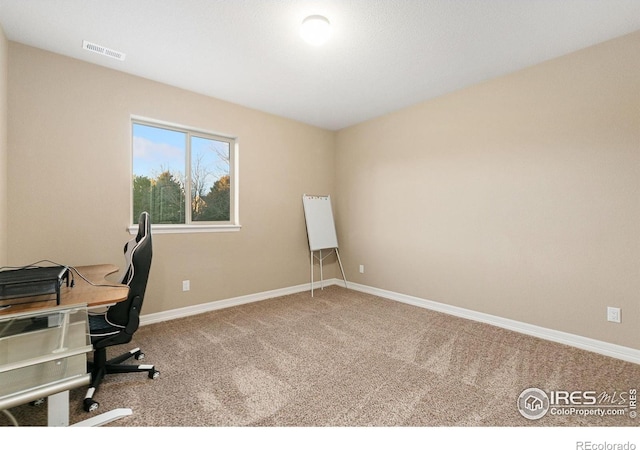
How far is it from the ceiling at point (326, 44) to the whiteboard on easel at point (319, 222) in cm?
174

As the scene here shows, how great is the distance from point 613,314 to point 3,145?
17.0ft

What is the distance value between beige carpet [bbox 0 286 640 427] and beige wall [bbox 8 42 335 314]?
0.75 metres

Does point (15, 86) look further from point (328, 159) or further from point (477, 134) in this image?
point (477, 134)

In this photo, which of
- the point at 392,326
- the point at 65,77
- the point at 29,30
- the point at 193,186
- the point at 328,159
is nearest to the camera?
the point at 29,30

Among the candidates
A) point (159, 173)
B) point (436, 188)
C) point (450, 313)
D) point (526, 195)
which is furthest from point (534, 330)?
point (159, 173)

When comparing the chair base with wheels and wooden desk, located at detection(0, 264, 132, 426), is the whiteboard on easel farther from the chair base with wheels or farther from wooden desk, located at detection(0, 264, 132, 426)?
wooden desk, located at detection(0, 264, 132, 426)

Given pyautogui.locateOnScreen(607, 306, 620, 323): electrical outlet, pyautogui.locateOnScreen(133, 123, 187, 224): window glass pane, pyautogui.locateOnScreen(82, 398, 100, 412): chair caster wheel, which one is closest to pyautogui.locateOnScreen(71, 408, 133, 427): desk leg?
pyautogui.locateOnScreen(82, 398, 100, 412): chair caster wheel

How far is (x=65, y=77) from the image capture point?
2697 millimetres

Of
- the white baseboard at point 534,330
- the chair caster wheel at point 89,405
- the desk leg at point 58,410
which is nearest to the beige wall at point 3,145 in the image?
the chair caster wheel at point 89,405

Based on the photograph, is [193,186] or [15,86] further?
[193,186]

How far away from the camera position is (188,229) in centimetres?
343

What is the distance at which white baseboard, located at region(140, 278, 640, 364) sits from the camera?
246 centimetres
